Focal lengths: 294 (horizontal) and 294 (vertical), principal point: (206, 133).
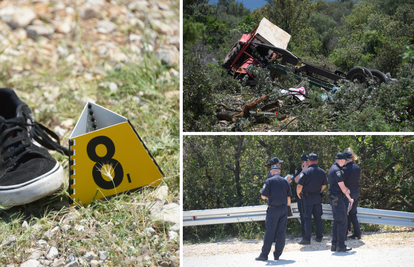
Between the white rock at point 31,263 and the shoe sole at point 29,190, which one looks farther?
the shoe sole at point 29,190

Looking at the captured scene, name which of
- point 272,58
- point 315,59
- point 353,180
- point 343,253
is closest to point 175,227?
point 343,253

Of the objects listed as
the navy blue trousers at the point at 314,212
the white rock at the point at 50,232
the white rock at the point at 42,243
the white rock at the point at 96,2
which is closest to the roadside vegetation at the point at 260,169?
the navy blue trousers at the point at 314,212

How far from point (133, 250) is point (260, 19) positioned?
4.53 m

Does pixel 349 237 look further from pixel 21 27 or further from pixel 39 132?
pixel 21 27

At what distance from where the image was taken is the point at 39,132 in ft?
8.17

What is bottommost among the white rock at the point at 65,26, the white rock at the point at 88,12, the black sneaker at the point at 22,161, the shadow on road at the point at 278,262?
the shadow on road at the point at 278,262

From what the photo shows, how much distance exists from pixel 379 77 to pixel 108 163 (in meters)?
4.27

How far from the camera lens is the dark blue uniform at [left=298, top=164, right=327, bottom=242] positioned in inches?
149

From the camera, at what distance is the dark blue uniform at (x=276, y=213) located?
3301 millimetres

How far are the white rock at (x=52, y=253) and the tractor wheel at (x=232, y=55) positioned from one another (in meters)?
4.23

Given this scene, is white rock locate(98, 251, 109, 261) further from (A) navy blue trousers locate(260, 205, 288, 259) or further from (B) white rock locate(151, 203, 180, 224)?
(A) navy blue trousers locate(260, 205, 288, 259)

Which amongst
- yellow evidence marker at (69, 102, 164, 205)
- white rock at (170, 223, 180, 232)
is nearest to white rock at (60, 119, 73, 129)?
yellow evidence marker at (69, 102, 164, 205)

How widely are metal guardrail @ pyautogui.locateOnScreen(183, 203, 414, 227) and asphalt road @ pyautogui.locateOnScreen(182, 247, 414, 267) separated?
46 cm

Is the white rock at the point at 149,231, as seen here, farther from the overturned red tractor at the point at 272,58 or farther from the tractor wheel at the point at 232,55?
the tractor wheel at the point at 232,55
